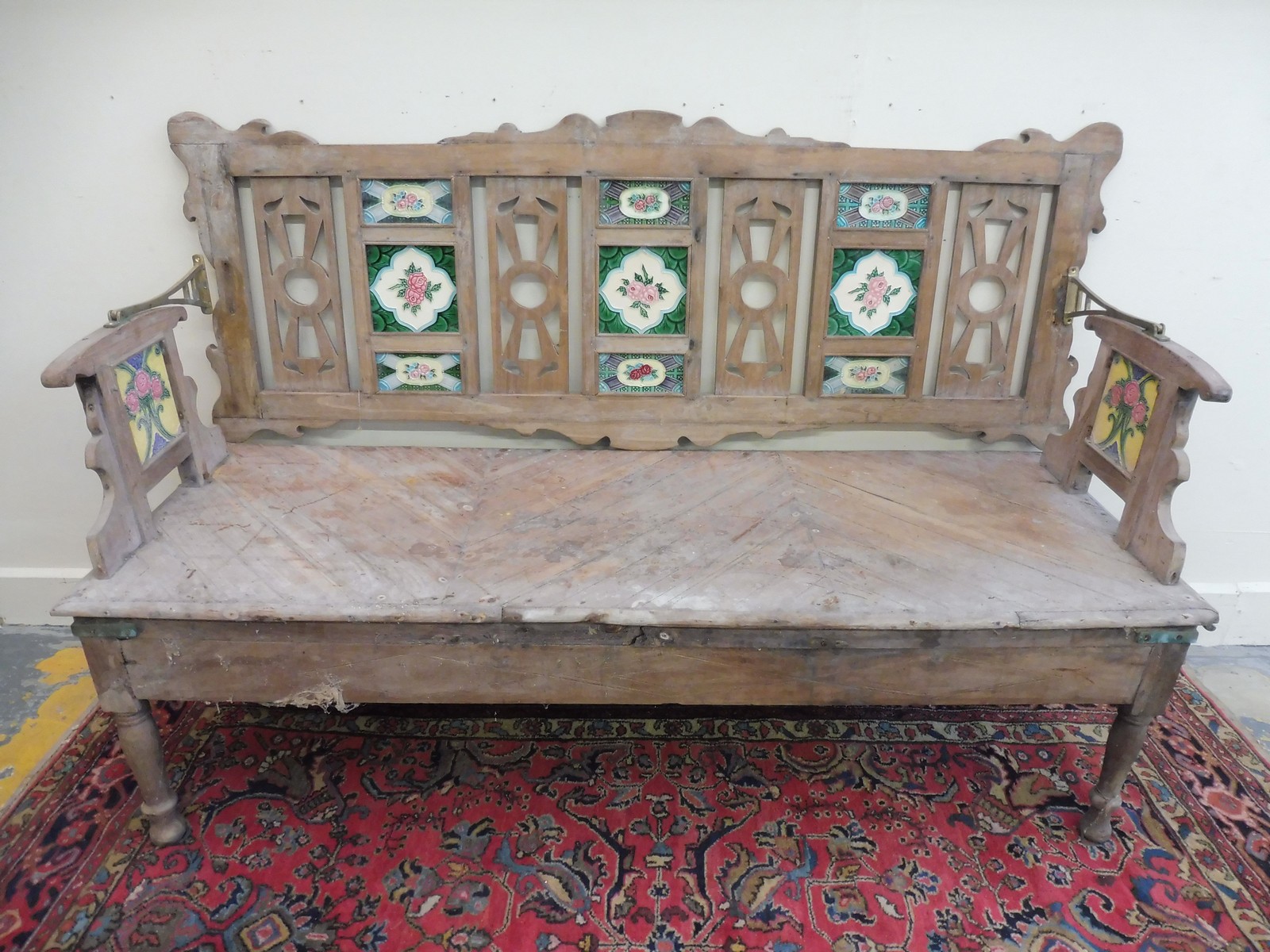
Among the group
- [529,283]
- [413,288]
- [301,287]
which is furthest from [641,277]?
[301,287]

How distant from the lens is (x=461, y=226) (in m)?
2.39

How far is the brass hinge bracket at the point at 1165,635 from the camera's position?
1.91 metres

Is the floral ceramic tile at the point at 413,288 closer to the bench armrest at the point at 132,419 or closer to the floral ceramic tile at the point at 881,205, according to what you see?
the bench armrest at the point at 132,419

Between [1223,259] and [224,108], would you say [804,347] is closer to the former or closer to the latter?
[1223,259]

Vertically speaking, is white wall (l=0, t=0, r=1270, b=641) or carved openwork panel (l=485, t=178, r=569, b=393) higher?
white wall (l=0, t=0, r=1270, b=641)

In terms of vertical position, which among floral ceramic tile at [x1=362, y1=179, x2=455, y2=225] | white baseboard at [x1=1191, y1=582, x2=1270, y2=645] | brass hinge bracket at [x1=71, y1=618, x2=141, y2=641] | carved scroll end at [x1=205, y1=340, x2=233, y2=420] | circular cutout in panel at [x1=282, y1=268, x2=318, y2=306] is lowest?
white baseboard at [x1=1191, y1=582, x2=1270, y2=645]

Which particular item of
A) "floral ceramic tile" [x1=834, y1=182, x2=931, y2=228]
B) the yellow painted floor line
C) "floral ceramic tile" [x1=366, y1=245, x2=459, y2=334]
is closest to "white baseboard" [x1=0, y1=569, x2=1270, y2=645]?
the yellow painted floor line

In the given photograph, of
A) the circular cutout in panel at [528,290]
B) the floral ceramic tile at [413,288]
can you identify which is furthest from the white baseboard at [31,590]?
the circular cutout in panel at [528,290]

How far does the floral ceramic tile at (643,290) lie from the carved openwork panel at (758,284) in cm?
12

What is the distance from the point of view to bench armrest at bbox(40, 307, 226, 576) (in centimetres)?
188

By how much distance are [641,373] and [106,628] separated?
1.48 metres

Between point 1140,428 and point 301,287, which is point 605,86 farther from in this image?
point 1140,428

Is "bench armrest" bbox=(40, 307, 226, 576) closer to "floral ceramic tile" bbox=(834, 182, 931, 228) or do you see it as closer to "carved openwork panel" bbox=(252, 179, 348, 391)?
"carved openwork panel" bbox=(252, 179, 348, 391)

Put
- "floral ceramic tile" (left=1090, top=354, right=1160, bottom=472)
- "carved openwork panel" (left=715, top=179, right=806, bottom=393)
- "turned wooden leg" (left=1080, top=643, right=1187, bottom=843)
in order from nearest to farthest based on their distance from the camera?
1. "turned wooden leg" (left=1080, top=643, right=1187, bottom=843)
2. "floral ceramic tile" (left=1090, top=354, right=1160, bottom=472)
3. "carved openwork panel" (left=715, top=179, right=806, bottom=393)
